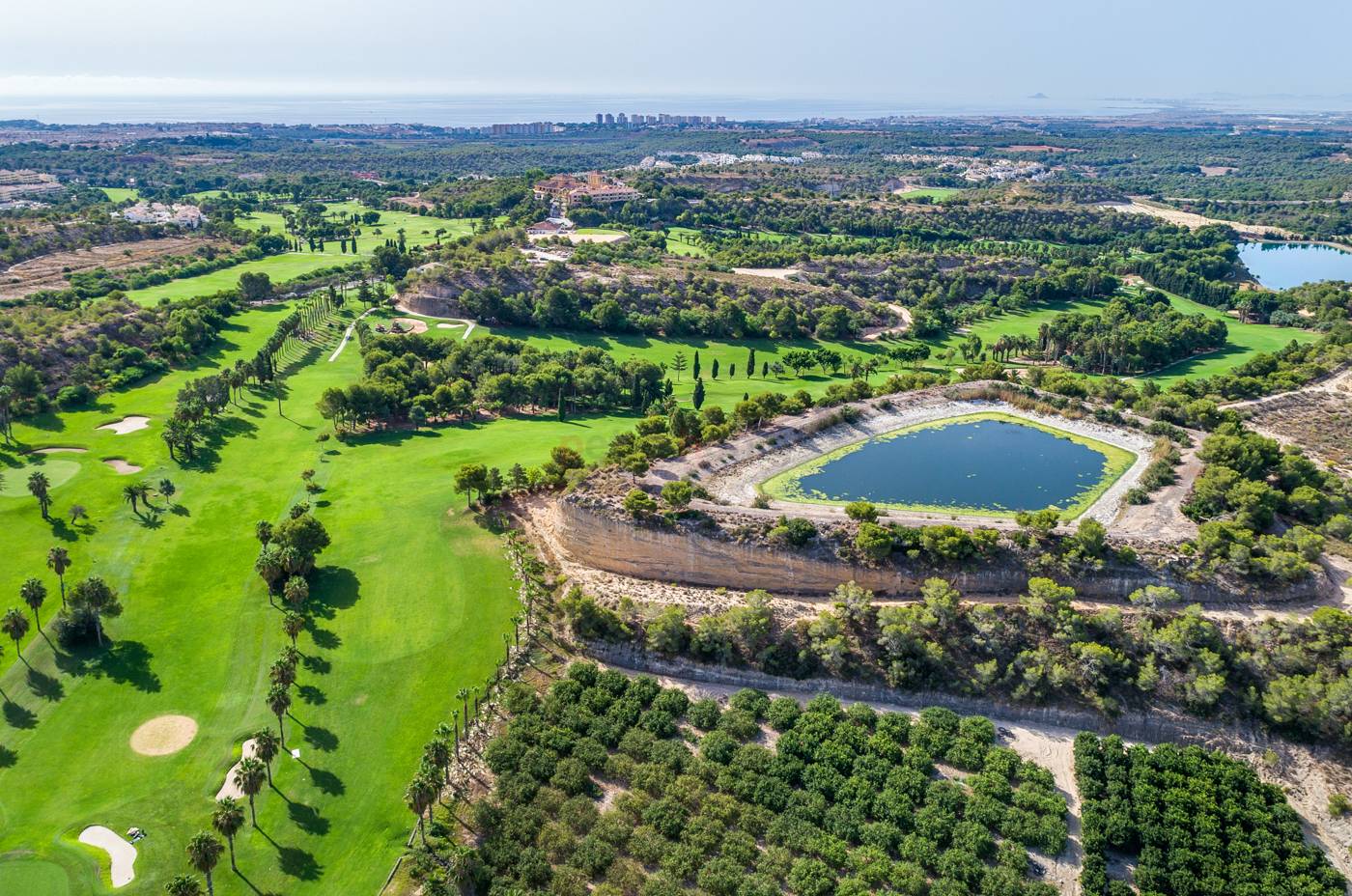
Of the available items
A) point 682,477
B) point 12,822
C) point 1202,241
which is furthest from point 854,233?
point 12,822

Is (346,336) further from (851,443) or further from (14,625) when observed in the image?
(851,443)

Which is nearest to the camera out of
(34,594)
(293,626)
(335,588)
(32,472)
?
(293,626)

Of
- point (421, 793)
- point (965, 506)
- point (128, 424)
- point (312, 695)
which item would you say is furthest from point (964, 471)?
point (128, 424)

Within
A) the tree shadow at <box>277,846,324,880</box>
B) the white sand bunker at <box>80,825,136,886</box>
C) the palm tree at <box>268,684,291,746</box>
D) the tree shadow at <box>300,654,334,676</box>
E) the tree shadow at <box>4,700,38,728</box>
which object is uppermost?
the palm tree at <box>268,684,291,746</box>

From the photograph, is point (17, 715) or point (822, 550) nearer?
point (17, 715)

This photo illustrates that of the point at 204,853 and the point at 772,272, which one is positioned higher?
the point at 772,272

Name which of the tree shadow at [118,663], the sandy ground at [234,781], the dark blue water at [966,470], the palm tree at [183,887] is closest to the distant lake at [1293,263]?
the dark blue water at [966,470]

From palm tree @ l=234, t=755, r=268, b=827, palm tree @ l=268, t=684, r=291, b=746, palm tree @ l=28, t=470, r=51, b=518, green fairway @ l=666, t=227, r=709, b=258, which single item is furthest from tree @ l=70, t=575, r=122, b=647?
green fairway @ l=666, t=227, r=709, b=258

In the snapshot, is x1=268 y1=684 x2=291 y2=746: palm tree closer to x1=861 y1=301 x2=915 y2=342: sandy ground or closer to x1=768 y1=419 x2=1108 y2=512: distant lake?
x1=768 y1=419 x2=1108 y2=512: distant lake
